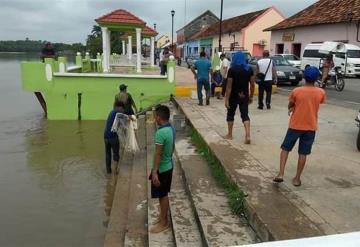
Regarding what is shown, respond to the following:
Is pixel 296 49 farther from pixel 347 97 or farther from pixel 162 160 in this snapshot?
pixel 162 160

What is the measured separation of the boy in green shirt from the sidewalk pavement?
941 mm

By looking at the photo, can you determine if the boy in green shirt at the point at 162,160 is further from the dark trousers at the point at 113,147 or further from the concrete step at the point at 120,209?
the dark trousers at the point at 113,147

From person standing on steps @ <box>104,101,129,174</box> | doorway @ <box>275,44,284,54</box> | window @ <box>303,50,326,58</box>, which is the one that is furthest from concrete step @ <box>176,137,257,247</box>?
doorway @ <box>275,44,284,54</box>

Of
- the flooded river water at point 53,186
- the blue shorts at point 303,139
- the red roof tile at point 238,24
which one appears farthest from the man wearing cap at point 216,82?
the red roof tile at point 238,24

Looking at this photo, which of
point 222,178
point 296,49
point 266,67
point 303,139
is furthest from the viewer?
point 296,49

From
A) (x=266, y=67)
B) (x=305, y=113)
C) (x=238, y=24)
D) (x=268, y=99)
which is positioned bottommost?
(x=268, y=99)

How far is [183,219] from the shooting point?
4.95m

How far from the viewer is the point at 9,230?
6168 mm

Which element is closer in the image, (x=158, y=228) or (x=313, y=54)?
(x=158, y=228)

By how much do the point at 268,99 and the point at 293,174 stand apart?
20.0 ft

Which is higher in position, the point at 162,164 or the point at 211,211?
the point at 162,164

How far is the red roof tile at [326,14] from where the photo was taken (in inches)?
1044

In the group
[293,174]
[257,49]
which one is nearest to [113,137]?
[293,174]

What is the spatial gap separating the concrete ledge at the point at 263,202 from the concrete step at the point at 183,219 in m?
0.62
